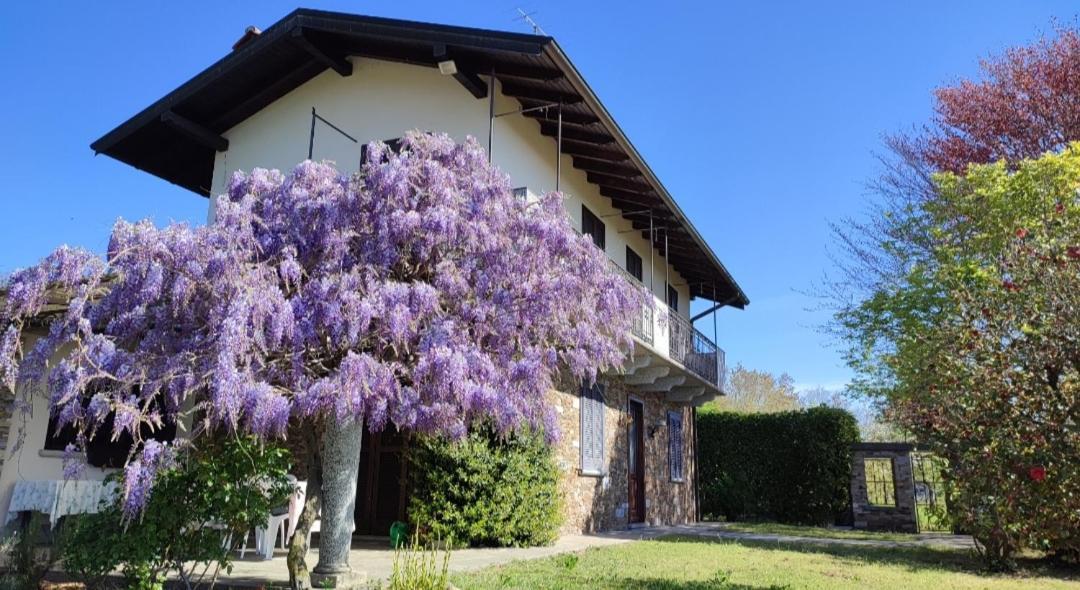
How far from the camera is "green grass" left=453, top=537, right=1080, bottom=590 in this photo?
21.1 feet

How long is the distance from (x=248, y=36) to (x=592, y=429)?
8.79 m

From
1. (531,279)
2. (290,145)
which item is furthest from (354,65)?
(531,279)

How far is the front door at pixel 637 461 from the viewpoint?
48.2ft

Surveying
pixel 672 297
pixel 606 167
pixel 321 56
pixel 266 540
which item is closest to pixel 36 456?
pixel 266 540

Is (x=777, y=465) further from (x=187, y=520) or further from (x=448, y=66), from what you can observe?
(x=187, y=520)

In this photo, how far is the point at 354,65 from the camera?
451 inches

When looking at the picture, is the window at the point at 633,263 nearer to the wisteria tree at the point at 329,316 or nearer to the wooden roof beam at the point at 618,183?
the wooden roof beam at the point at 618,183

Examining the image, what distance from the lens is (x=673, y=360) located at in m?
14.3

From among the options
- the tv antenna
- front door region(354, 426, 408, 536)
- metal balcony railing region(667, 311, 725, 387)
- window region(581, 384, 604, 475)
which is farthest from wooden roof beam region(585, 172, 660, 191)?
front door region(354, 426, 408, 536)

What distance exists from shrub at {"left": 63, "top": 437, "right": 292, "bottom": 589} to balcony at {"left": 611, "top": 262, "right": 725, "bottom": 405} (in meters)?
6.94

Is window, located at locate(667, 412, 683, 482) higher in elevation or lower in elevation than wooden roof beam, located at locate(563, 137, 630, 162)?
lower

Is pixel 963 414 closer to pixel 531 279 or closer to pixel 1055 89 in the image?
pixel 531 279

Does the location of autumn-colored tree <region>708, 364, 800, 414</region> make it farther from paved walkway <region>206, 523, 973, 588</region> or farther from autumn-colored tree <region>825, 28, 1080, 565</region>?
paved walkway <region>206, 523, 973, 588</region>

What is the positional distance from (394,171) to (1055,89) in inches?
653
